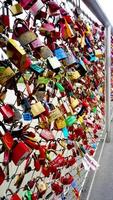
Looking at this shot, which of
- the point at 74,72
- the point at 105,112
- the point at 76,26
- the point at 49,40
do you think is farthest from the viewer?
the point at 105,112

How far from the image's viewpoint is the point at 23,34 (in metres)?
0.62

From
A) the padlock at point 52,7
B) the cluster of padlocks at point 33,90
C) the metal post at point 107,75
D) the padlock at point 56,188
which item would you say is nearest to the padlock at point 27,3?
the cluster of padlocks at point 33,90

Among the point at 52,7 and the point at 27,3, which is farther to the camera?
the point at 52,7

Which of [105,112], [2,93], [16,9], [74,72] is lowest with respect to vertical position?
[105,112]

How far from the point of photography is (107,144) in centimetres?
246

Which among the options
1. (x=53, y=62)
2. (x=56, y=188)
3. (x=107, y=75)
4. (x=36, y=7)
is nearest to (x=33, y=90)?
(x=53, y=62)

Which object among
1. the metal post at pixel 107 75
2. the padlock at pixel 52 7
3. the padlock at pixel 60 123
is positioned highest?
the padlock at pixel 52 7

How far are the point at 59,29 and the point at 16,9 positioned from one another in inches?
14.0

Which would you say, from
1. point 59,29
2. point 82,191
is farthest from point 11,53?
point 82,191

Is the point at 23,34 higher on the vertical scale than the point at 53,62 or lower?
higher

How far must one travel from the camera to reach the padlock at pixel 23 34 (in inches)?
24.5

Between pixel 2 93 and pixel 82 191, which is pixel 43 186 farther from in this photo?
pixel 82 191

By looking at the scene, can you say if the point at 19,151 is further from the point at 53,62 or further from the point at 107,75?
the point at 107,75

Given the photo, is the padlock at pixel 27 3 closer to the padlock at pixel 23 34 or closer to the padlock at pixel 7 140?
the padlock at pixel 23 34
